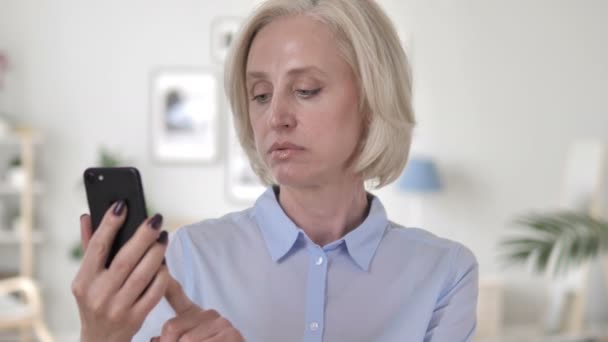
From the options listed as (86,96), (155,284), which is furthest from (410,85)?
(86,96)

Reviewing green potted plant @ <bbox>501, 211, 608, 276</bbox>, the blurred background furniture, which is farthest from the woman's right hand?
the blurred background furniture

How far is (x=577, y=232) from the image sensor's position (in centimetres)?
362

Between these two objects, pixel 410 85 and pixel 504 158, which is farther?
pixel 504 158

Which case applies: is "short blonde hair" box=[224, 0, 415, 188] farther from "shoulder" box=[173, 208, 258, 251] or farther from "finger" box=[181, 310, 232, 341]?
"finger" box=[181, 310, 232, 341]

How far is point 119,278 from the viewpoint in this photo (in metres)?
0.74

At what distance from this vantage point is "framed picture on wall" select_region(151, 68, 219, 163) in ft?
18.0

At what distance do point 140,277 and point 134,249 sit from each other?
3 centimetres

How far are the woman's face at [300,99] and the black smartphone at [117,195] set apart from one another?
0.34 metres

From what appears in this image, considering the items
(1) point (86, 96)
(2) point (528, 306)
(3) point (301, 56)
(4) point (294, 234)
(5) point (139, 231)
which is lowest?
(2) point (528, 306)

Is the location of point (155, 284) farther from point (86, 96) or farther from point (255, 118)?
point (86, 96)

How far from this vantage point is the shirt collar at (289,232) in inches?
46.4

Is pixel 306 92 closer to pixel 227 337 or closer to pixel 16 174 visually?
pixel 227 337

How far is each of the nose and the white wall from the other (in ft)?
14.8

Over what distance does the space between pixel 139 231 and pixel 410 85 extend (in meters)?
0.64
